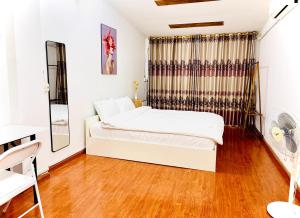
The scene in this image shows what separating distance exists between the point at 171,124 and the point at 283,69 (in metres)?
1.83

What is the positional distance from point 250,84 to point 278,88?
2083 millimetres

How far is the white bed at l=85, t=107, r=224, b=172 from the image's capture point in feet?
9.79

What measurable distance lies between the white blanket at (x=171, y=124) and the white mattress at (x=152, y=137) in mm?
56

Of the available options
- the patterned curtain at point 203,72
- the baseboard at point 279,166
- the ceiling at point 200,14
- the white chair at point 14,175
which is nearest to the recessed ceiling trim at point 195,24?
the ceiling at point 200,14

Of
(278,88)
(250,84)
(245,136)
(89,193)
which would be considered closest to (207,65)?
(250,84)

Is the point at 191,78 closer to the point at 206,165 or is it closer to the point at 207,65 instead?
the point at 207,65

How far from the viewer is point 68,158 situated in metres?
3.24

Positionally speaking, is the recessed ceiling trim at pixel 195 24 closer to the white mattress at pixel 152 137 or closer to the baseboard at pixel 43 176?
the white mattress at pixel 152 137

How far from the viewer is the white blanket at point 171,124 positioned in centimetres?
306

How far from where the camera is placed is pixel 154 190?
2.47m

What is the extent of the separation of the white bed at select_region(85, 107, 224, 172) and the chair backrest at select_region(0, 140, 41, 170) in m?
1.71

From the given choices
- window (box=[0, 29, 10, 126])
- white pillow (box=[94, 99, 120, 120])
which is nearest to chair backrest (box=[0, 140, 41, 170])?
window (box=[0, 29, 10, 126])

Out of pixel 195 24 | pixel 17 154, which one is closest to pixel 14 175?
pixel 17 154

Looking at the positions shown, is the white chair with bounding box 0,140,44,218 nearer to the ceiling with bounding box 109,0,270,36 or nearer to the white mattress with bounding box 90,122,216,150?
the white mattress with bounding box 90,122,216,150
